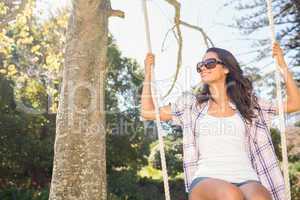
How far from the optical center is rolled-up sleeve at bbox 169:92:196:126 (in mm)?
2336

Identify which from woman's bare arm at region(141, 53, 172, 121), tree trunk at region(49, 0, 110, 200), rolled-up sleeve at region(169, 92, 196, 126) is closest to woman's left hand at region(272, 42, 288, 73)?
rolled-up sleeve at region(169, 92, 196, 126)

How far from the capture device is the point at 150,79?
2414mm

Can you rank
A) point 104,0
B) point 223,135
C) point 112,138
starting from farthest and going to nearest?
point 112,138, point 104,0, point 223,135

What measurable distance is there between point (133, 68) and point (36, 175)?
283cm

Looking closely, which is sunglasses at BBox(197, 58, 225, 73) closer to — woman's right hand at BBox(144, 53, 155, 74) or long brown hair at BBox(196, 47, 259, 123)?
long brown hair at BBox(196, 47, 259, 123)

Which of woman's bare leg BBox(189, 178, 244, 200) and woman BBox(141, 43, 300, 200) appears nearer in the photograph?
woman's bare leg BBox(189, 178, 244, 200)

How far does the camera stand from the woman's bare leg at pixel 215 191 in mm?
1887

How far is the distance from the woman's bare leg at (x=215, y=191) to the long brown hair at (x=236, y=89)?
45 cm

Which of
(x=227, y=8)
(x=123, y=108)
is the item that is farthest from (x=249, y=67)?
(x=123, y=108)

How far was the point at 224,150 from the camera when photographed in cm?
210

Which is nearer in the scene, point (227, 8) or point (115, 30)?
point (227, 8)

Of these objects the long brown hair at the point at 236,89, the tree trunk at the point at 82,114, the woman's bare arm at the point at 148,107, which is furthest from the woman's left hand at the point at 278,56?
the tree trunk at the point at 82,114

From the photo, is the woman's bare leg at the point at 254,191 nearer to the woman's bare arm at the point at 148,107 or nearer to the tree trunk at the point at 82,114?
the woman's bare arm at the point at 148,107

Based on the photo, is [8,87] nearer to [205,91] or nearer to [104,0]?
[104,0]
